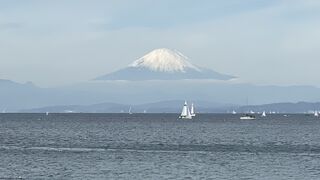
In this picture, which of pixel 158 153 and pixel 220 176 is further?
pixel 158 153

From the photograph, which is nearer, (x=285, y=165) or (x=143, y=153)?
(x=285, y=165)

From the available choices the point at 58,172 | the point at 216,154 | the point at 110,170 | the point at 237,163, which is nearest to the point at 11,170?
the point at 58,172

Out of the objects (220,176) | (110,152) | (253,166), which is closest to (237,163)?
(253,166)

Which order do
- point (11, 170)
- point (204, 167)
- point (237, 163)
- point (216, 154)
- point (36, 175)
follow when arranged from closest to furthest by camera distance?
point (36, 175) < point (11, 170) < point (204, 167) < point (237, 163) < point (216, 154)

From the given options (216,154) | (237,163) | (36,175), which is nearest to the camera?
(36,175)

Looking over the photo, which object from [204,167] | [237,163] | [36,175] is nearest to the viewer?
[36,175]

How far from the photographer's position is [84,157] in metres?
82.1

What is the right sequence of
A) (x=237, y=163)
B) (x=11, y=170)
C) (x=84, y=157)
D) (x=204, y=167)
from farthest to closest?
(x=84, y=157)
(x=237, y=163)
(x=204, y=167)
(x=11, y=170)

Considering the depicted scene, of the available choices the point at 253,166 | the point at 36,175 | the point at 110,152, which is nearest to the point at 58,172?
the point at 36,175

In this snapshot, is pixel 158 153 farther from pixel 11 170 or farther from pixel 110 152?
pixel 11 170

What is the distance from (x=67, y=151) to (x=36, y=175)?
100ft

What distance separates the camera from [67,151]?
9300 centimetres

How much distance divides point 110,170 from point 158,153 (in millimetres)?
23891

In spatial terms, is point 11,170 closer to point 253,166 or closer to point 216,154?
point 253,166
